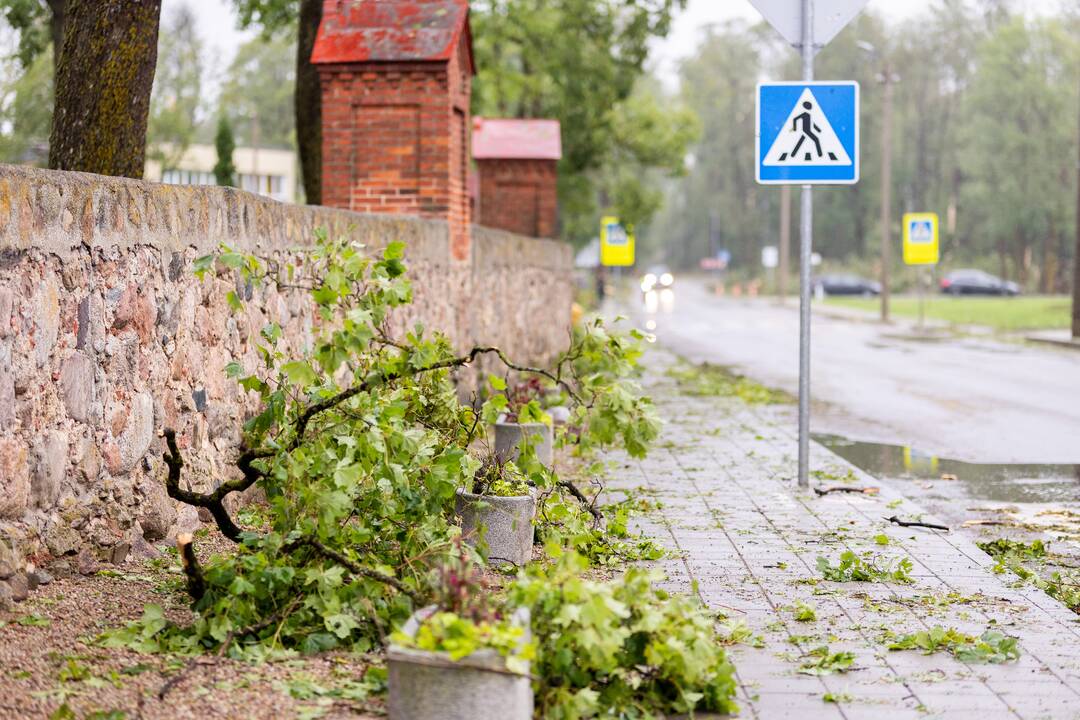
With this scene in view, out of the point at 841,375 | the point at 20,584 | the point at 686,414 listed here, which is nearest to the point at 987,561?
the point at 20,584

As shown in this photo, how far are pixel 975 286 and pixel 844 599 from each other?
70.3m

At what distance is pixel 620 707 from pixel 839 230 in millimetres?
100465

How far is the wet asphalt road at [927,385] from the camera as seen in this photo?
13.1 m

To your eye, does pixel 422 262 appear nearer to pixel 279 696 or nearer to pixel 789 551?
pixel 789 551

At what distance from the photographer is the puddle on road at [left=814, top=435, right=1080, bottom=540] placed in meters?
8.78

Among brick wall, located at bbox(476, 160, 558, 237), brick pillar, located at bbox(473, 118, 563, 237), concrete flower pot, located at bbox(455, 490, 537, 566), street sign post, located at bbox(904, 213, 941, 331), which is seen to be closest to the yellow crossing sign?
street sign post, located at bbox(904, 213, 941, 331)

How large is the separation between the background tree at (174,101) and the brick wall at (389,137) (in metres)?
34.4

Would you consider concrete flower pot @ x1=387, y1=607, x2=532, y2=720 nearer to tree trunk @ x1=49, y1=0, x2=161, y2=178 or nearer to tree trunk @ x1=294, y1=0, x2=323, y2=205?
tree trunk @ x1=49, y1=0, x2=161, y2=178

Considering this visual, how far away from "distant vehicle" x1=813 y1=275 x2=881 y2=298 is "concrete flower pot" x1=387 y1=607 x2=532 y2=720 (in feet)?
241

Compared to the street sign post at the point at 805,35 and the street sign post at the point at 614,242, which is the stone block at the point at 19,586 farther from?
the street sign post at the point at 614,242

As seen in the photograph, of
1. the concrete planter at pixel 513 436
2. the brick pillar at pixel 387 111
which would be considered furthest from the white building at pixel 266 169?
the concrete planter at pixel 513 436

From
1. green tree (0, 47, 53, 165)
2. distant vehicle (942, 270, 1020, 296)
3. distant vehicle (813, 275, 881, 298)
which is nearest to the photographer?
green tree (0, 47, 53, 165)

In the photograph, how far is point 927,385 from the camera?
18891 mm

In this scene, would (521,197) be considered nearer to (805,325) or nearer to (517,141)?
(517,141)
